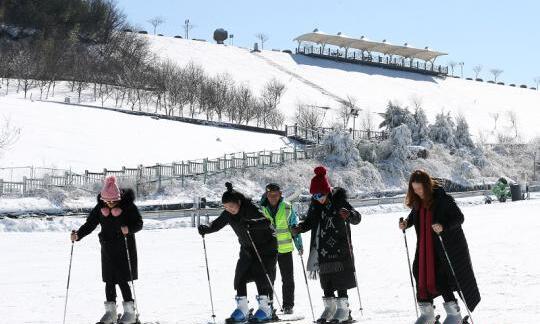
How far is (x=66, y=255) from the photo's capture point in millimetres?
19875

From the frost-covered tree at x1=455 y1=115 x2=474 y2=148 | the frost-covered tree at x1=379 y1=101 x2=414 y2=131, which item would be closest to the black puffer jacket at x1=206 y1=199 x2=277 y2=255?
the frost-covered tree at x1=379 y1=101 x2=414 y2=131

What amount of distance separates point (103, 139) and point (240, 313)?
134ft

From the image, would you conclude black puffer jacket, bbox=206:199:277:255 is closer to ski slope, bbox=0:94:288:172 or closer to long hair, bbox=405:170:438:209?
long hair, bbox=405:170:438:209

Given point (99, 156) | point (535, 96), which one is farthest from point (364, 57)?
point (99, 156)

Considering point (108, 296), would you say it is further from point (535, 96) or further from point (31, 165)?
point (535, 96)

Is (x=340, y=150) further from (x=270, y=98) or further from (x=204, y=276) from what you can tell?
(x=270, y=98)

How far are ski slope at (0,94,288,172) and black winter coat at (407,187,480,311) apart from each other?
3254 cm

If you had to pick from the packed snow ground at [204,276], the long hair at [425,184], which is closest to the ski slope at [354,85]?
the packed snow ground at [204,276]

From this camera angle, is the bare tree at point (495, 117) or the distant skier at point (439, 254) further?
the bare tree at point (495, 117)

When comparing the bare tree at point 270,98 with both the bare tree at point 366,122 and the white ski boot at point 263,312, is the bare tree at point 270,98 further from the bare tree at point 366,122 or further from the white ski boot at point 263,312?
the white ski boot at point 263,312

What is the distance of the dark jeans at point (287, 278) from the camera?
11.2 m

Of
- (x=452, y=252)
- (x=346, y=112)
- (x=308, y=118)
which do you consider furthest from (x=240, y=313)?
(x=346, y=112)

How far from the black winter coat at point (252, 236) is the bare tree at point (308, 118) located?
5675 centimetres

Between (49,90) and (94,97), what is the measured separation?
4.72 metres
